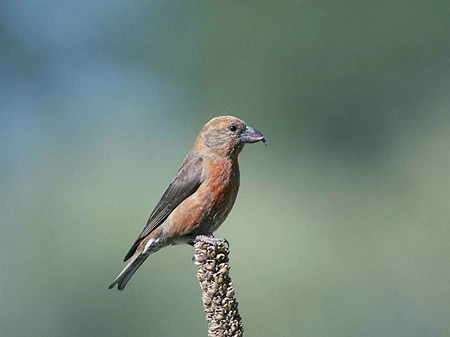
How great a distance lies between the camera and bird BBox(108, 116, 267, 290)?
12.5 ft

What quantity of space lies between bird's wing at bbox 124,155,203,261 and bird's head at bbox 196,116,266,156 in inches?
4.8

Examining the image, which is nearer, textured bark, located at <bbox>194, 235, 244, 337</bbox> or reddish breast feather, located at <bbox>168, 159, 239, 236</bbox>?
textured bark, located at <bbox>194, 235, 244, 337</bbox>

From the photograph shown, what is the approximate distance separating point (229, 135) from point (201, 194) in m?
0.35

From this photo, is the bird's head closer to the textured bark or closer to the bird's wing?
the bird's wing

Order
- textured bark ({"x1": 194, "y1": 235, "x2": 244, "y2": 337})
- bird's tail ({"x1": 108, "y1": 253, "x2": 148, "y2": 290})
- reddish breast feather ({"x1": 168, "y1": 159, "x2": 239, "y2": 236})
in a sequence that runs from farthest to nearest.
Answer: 1. bird's tail ({"x1": 108, "y1": 253, "x2": 148, "y2": 290})
2. reddish breast feather ({"x1": 168, "y1": 159, "x2": 239, "y2": 236})
3. textured bark ({"x1": 194, "y1": 235, "x2": 244, "y2": 337})

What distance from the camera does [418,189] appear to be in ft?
29.4

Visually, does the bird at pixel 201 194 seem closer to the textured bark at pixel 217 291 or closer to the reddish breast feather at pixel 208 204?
the reddish breast feather at pixel 208 204

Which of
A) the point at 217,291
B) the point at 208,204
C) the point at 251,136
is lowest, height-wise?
the point at 217,291

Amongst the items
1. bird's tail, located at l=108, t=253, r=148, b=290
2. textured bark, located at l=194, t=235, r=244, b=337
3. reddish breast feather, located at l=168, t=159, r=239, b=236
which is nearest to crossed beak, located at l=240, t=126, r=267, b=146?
reddish breast feather, located at l=168, t=159, r=239, b=236

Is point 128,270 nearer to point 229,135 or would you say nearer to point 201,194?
point 201,194

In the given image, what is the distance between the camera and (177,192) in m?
3.93

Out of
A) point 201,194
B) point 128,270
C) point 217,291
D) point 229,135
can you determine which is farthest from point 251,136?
point 217,291

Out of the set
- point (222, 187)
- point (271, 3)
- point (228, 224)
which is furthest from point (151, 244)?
point (271, 3)

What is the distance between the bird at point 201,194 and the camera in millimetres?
3820
